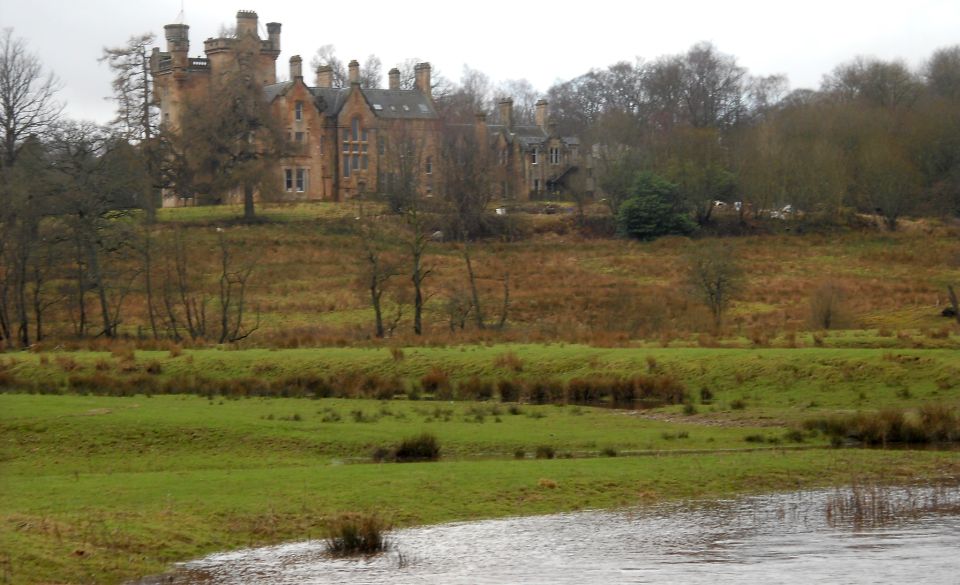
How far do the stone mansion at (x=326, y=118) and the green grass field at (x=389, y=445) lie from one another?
2545 inches

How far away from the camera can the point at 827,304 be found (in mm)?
51938

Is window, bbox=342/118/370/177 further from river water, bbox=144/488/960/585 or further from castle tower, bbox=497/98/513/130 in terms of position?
river water, bbox=144/488/960/585

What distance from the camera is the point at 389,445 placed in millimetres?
27453

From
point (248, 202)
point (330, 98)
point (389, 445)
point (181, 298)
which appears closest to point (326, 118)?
point (330, 98)

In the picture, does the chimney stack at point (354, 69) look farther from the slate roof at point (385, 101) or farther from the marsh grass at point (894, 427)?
the marsh grass at point (894, 427)

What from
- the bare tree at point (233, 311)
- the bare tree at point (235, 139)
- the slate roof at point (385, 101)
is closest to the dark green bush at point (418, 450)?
the bare tree at point (233, 311)

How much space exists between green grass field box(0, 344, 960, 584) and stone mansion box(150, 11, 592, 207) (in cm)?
6464

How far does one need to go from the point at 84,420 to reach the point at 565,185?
10229 cm

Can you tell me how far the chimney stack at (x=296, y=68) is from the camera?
108m

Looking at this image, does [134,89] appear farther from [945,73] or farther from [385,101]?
[945,73]

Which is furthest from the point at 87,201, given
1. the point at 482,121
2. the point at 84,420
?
the point at 482,121

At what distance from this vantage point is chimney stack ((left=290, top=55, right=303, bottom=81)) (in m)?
108

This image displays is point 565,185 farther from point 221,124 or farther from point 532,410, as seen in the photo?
point 532,410

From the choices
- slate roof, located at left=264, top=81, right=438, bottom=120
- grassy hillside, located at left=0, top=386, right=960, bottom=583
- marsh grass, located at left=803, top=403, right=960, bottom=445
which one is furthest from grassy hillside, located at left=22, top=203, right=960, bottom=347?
grassy hillside, located at left=0, top=386, right=960, bottom=583
